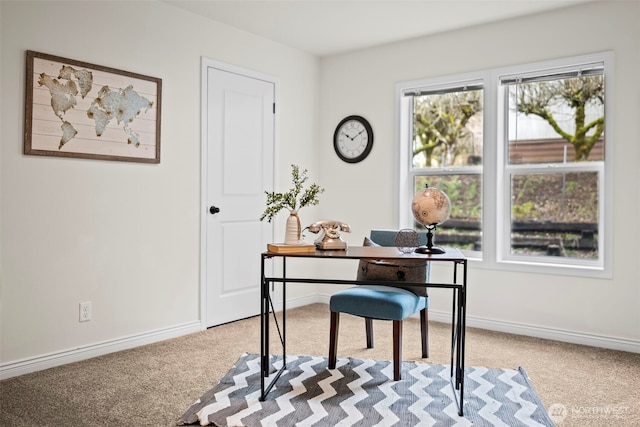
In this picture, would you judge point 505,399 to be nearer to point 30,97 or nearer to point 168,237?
point 168,237

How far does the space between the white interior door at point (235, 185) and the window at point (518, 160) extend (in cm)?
126

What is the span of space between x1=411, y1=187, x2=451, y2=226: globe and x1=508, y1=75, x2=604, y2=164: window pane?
171cm

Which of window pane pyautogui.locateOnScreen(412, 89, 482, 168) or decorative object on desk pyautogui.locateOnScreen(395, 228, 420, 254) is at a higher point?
window pane pyautogui.locateOnScreen(412, 89, 482, 168)

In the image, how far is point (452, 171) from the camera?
14.3ft

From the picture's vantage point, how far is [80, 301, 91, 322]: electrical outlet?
323 cm

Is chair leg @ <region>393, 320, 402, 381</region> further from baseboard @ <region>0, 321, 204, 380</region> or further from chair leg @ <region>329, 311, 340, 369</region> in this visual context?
baseboard @ <region>0, 321, 204, 380</region>

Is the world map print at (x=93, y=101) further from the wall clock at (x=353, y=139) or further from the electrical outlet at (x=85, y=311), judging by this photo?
the wall clock at (x=353, y=139)

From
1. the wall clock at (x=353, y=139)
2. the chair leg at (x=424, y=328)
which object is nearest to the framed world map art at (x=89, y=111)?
the wall clock at (x=353, y=139)

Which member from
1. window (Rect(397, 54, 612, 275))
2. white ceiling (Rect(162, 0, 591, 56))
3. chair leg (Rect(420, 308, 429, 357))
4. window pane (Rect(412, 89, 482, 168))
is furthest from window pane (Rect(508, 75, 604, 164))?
chair leg (Rect(420, 308, 429, 357))

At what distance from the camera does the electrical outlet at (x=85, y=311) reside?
10.6 ft

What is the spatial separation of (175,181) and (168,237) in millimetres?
419

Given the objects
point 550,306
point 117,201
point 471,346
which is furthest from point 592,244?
point 117,201

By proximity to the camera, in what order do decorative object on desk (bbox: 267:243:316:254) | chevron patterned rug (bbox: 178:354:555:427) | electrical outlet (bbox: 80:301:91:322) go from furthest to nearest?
electrical outlet (bbox: 80:301:91:322)
decorative object on desk (bbox: 267:243:316:254)
chevron patterned rug (bbox: 178:354:555:427)

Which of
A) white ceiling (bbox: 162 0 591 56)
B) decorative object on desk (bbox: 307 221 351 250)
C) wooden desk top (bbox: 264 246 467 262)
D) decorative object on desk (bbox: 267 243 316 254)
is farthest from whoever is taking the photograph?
white ceiling (bbox: 162 0 591 56)
